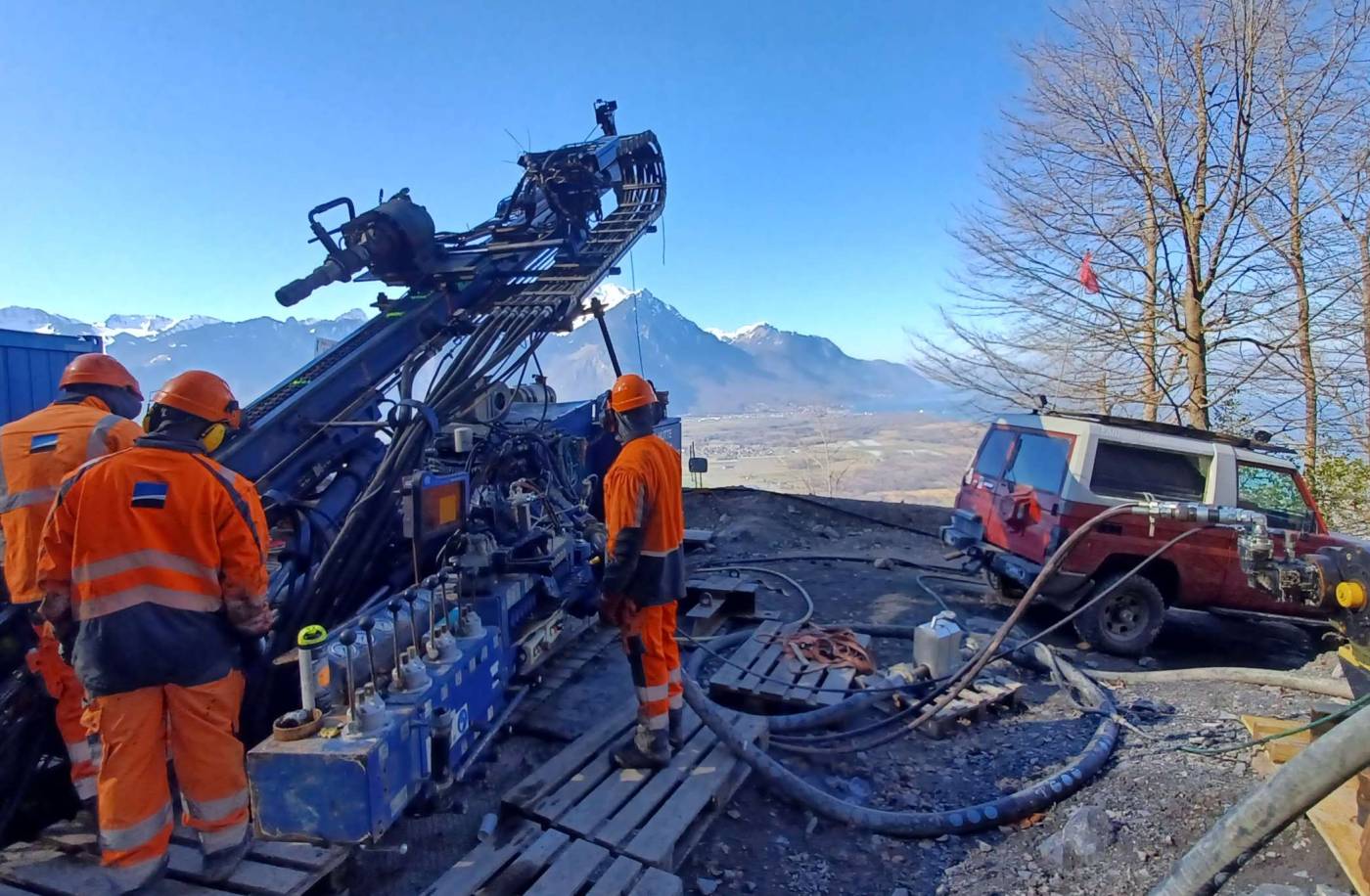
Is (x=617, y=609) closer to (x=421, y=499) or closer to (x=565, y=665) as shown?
(x=421, y=499)

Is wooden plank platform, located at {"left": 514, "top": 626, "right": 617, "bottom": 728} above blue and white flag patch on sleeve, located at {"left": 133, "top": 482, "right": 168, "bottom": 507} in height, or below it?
below

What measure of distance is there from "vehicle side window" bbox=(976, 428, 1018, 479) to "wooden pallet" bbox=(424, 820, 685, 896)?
5.29 metres

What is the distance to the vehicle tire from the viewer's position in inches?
251

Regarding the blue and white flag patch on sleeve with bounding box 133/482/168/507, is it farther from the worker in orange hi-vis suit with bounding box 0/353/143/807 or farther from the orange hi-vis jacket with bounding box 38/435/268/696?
the worker in orange hi-vis suit with bounding box 0/353/143/807

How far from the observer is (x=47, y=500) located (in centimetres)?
334

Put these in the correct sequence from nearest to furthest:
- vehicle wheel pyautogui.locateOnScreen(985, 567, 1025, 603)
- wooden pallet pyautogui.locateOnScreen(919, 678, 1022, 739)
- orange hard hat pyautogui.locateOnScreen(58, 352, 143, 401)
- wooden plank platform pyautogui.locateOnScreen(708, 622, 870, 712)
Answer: orange hard hat pyautogui.locateOnScreen(58, 352, 143, 401) < wooden pallet pyautogui.locateOnScreen(919, 678, 1022, 739) < wooden plank platform pyautogui.locateOnScreen(708, 622, 870, 712) < vehicle wheel pyautogui.locateOnScreen(985, 567, 1025, 603)

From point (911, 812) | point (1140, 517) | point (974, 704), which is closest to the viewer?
point (911, 812)

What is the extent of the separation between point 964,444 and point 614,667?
68.9 m

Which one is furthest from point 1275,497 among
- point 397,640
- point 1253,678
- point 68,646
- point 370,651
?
point 68,646

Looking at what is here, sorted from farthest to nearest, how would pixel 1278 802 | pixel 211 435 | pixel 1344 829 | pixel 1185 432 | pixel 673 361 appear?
pixel 673 361 → pixel 1185 432 → pixel 211 435 → pixel 1344 829 → pixel 1278 802

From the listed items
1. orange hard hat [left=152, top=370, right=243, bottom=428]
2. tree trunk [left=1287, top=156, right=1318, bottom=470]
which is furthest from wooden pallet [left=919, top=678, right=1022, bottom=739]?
tree trunk [left=1287, top=156, right=1318, bottom=470]

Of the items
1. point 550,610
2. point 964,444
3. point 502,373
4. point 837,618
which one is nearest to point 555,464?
point 502,373

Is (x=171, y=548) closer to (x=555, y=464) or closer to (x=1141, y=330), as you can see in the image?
(x=555, y=464)

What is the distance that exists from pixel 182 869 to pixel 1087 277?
12.6m
